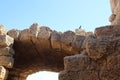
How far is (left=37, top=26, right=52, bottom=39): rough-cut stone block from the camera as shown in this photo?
675 centimetres

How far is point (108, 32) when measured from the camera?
2543mm

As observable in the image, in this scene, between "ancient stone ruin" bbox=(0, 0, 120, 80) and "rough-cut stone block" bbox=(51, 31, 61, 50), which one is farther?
"rough-cut stone block" bbox=(51, 31, 61, 50)

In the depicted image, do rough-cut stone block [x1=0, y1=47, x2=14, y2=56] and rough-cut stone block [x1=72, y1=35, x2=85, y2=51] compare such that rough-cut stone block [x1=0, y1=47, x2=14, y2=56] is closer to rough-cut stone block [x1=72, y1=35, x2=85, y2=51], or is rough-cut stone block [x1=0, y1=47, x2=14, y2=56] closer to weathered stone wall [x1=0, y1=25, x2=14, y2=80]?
weathered stone wall [x1=0, y1=25, x2=14, y2=80]

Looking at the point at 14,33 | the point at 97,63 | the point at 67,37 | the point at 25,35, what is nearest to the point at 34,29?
the point at 25,35

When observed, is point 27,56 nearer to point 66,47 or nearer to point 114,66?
point 66,47

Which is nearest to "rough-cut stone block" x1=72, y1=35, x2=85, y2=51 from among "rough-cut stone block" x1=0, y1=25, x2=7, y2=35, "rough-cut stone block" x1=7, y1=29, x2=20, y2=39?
"rough-cut stone block" x1=7, y1=29, x2=20, y2=39

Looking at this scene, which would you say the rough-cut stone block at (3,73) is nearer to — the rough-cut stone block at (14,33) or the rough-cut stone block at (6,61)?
the rough-cut stone block at (6,61)

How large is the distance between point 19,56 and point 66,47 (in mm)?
1844

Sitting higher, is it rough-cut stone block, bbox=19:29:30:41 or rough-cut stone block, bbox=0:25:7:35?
rough-cut stone block, bbox=0:25:7:35

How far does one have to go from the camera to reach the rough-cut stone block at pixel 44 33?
6751mm

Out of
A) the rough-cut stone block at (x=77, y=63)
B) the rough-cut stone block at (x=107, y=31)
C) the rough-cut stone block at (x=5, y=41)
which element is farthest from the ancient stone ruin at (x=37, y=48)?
the rough-cut stone block at (x=77, y=63)

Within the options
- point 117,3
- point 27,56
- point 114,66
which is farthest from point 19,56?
point 114,66

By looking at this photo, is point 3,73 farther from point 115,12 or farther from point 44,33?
point 115,12

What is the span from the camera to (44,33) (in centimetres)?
681
